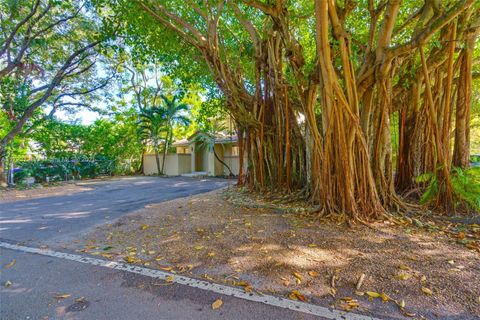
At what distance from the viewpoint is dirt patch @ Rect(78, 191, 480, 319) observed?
182 centimetres

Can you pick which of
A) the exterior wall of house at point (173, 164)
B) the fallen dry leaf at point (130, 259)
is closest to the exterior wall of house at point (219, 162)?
the exterior wall of house at point (173, 164)

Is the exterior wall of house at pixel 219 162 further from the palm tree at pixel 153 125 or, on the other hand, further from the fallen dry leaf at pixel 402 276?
the fallen dry leaf at pixel 402 276

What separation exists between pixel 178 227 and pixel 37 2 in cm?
880

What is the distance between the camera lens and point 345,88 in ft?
12.6

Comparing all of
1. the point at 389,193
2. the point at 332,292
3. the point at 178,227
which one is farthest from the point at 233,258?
the point at 389,193

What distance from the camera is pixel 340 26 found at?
3510mm

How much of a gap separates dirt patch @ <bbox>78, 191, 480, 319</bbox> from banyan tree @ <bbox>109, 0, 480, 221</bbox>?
775 millimetres

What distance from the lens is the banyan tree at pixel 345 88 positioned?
3641 millimetres

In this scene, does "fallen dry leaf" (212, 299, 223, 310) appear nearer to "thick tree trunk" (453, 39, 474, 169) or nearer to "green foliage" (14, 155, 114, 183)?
"thick tree trunk" (453, 39, 474, 169)

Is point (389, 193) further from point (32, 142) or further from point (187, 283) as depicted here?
point (32, 142)

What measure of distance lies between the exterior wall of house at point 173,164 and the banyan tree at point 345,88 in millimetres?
8328

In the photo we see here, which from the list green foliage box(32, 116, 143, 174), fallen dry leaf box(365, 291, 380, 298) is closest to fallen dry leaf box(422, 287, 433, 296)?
A: fallen dry leaf box(365, 291, 380, 298)

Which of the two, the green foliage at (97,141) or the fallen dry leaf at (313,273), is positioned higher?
the green foliage at (97,141)

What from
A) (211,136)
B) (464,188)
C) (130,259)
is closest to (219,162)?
(211,136)
